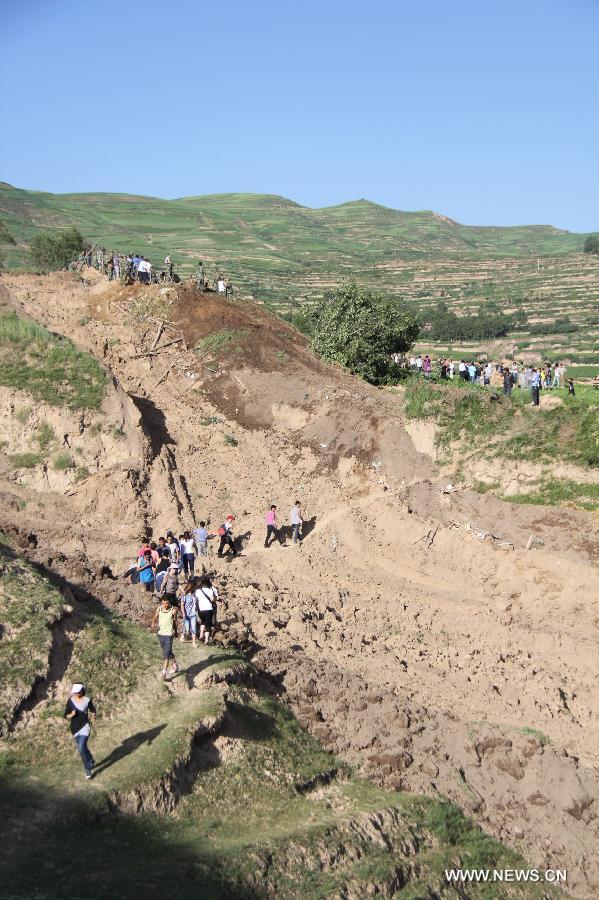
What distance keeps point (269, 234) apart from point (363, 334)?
309 feet

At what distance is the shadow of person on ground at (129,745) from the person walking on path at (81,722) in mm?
153

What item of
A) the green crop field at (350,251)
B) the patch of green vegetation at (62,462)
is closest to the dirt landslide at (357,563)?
the patch of green vegetation at (62,462)

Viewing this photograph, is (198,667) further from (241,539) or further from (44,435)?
(44,435)

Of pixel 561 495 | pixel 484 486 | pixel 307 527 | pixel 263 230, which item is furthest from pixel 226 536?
pixel 263 230

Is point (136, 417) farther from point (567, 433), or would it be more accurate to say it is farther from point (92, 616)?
point (567, 433)

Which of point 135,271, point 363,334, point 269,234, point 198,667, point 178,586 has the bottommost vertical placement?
point 198,667

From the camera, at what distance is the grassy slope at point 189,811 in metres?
10.9

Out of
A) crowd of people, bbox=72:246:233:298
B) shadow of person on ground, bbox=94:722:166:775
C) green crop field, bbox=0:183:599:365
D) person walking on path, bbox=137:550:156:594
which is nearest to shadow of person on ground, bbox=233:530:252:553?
person walking on path, bbox=137:550:156:594

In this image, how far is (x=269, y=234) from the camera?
12344 cm

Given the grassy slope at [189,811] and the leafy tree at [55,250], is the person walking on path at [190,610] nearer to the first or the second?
the grassy slope at [189,811]

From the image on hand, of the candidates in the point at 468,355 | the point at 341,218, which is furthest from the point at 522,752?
the point at 341,218

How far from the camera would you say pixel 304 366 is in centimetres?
3177

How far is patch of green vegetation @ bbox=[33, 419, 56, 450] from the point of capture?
24656mm

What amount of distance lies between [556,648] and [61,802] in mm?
10921
